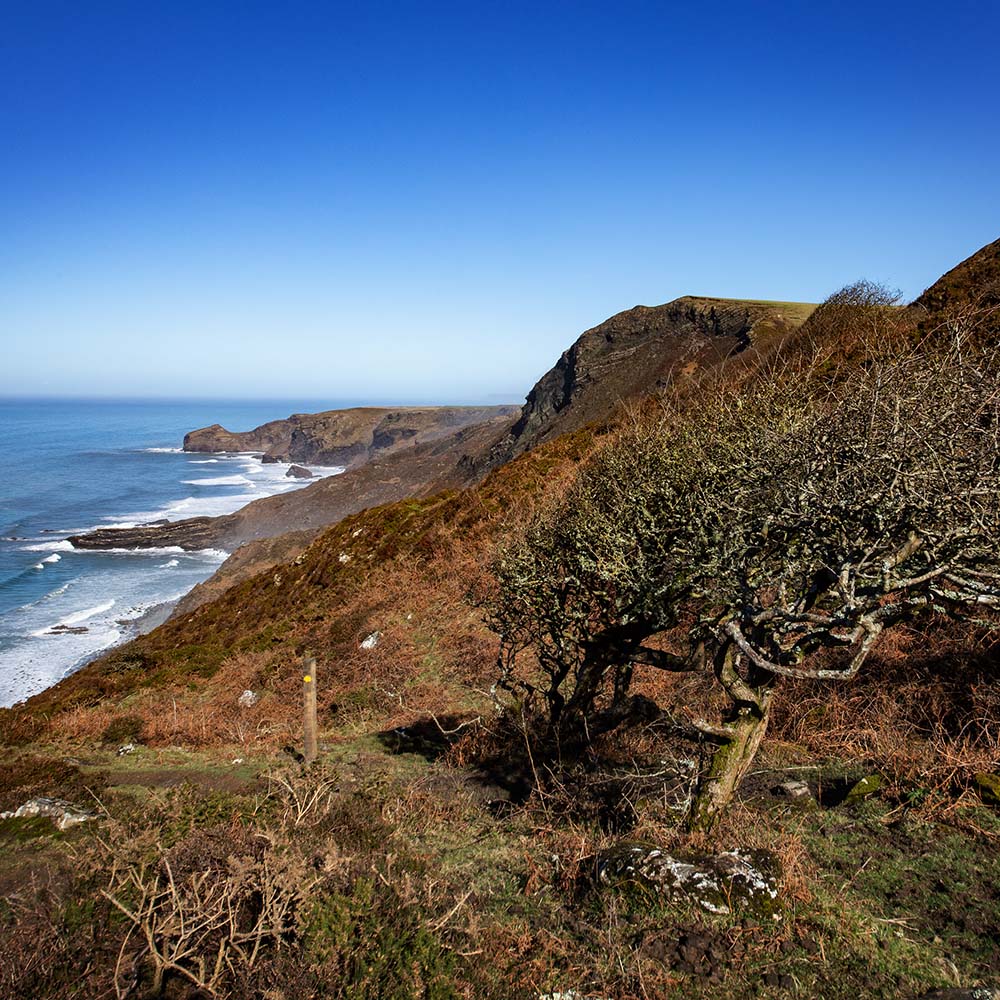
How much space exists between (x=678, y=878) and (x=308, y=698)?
7447 millimetres

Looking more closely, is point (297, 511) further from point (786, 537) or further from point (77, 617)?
point (786, 537)

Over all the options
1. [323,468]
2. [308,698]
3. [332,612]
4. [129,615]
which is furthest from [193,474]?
[308,698]

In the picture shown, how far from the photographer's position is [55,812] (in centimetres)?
914

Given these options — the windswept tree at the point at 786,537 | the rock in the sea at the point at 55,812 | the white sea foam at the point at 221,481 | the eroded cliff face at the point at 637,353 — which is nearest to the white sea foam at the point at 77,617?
the eroded cliff face at the point at 637,353

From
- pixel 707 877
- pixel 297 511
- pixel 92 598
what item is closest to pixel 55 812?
pixel 707 877

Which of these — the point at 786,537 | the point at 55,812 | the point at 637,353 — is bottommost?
the point at 55,812

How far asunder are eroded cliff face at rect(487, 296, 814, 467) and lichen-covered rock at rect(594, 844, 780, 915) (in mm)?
33736

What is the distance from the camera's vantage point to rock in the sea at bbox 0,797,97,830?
8.90 metres

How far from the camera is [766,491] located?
19.7 feet

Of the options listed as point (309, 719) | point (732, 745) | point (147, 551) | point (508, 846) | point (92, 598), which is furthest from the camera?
point (147, 551)

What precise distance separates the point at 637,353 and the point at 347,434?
76.4 meters

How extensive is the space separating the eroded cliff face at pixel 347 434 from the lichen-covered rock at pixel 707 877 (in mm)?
100158

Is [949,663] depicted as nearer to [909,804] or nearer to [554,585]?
[909,804]

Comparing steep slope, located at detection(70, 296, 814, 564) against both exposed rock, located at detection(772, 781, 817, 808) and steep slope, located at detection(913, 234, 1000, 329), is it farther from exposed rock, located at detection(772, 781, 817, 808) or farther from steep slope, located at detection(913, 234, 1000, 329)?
exposed rock, located at detection(772, 781, 817, 808)
